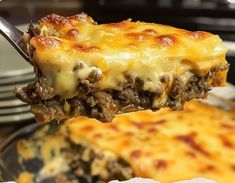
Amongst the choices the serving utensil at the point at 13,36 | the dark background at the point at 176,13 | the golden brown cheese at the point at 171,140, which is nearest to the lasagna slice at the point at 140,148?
the golden brown cheese at the point at 171,140

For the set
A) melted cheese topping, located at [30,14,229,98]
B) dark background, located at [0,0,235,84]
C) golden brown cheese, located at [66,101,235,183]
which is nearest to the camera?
melted cheese topping, located at [30,14,229,98]

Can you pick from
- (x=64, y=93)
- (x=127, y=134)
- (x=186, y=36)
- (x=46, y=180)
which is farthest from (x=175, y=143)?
(x=64, y=93)

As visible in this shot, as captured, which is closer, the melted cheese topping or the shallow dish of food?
the melted cheese topping

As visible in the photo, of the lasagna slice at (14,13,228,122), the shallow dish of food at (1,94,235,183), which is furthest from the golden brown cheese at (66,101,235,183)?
the lasagna slice at (14,13,228,122)

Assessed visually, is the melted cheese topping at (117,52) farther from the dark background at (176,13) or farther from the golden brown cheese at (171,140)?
the dark background at (176,13)

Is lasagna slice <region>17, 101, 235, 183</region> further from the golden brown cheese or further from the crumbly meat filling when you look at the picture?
the crumbly meat filling

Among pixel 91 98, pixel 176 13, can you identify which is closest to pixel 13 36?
pixel 91 98

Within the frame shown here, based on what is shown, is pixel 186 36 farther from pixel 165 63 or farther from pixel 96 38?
pixel 96 38
